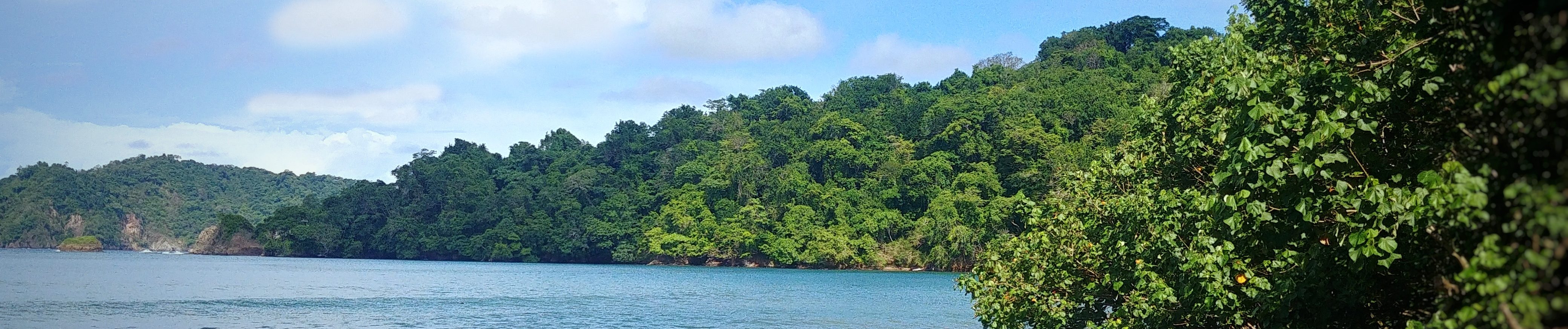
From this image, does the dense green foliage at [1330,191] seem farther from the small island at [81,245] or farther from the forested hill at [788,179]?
the small island at [81,245]

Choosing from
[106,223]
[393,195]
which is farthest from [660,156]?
[106,223]

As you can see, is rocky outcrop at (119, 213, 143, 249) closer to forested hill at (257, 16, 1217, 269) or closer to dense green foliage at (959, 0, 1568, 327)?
forested hill at (257, 16, 1217, 269)

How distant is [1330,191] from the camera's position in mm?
8164

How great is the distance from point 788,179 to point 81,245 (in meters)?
75.3

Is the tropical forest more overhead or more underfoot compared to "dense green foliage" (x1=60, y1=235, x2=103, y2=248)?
more underfoot

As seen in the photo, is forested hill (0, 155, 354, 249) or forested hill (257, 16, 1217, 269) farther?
forested hill (0, 155, 354, 249)

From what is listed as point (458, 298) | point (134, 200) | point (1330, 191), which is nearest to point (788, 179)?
point (458, 298)

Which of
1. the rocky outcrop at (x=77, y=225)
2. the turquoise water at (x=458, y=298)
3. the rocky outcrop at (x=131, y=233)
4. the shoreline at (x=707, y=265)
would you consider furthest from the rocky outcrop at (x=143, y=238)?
the turquoise water at (x=458, y=298)

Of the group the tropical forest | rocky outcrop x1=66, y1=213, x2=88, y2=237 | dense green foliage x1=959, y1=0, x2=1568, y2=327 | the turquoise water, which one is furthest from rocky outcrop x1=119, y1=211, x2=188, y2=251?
dense green foliage x1=959, y1=0, x2=1568, y2=327

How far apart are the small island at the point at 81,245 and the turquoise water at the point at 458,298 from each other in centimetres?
4634

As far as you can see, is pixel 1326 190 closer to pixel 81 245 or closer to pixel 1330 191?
pixel 1330 191

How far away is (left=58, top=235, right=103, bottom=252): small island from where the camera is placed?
113 metres

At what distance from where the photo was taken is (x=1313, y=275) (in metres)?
8.78

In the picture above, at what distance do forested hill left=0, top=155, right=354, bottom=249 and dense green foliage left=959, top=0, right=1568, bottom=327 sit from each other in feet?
427
